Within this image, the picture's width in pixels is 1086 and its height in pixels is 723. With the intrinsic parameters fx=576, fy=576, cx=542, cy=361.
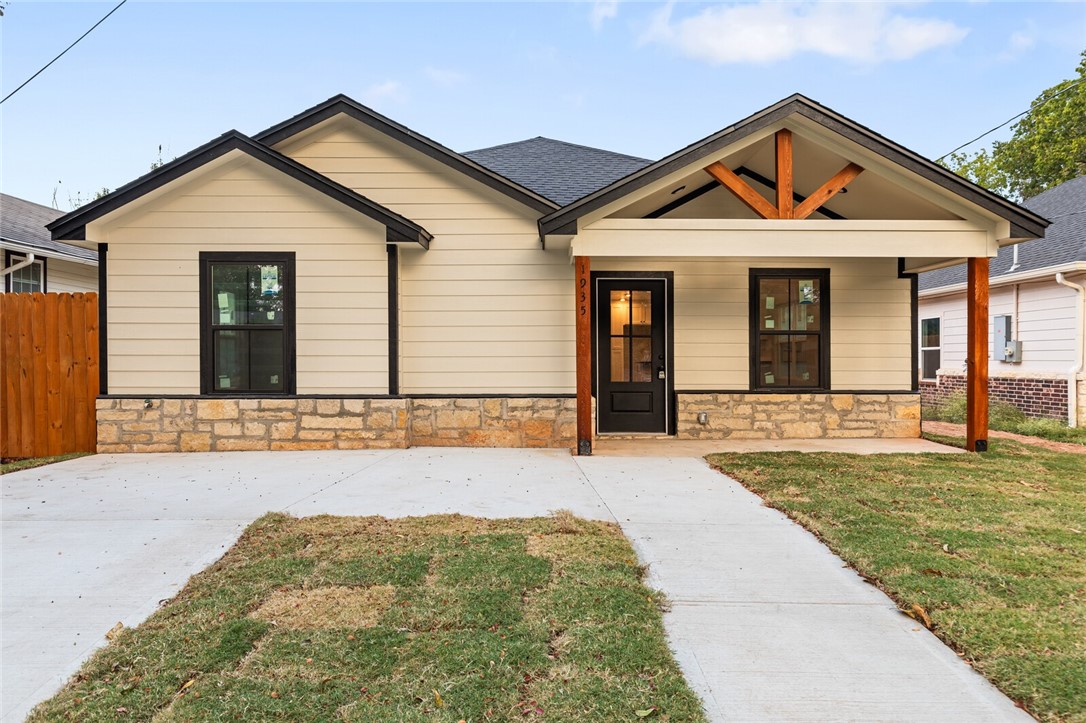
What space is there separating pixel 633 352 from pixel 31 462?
761 cm

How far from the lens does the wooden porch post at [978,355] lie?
690cm

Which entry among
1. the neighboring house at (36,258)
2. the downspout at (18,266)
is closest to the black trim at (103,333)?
the neighboring house at (36,258)

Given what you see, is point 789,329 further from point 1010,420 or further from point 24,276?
point 24,276

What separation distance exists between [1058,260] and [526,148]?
31.8 feet

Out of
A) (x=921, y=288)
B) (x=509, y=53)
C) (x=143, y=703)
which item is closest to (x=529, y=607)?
(x=143, y=703)

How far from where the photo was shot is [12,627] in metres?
2.71

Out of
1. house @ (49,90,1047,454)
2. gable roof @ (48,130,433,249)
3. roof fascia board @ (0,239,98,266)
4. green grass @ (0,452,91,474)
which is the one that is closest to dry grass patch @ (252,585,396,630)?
house @ (49,90,1047,454)

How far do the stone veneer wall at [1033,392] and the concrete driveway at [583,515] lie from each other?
796 centimetres

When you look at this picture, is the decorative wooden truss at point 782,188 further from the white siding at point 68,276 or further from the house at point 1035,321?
the white siding at point 68,276

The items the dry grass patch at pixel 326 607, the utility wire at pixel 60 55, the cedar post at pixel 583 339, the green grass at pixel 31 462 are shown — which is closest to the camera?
the dry grass patch at pixel 326 607

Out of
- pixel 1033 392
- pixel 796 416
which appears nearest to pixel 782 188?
pixel 796 416

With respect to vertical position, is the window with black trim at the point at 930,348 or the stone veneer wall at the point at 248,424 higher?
the window with black trim at the point at 930,348

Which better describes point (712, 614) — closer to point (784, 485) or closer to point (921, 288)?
point (784, 485)

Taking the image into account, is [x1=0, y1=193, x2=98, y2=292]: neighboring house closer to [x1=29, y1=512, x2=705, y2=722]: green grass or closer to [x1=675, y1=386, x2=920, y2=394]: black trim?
[x1=29, y1=512, x2=705, y2=722]: green grass
